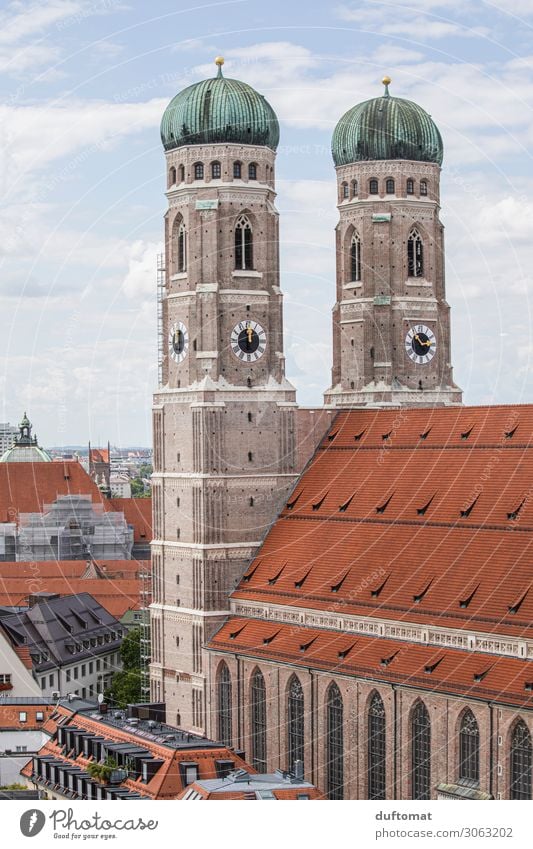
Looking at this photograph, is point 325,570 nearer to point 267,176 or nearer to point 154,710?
point 154,710

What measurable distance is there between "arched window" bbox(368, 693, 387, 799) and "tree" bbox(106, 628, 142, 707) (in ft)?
94.4

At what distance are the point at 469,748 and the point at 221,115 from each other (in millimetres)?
38293

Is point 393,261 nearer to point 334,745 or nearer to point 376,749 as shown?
point 334,745

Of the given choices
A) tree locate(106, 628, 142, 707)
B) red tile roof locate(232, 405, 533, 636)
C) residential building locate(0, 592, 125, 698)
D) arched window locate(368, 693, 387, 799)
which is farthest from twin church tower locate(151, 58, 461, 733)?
arched window locate(368, 693, 387, 799)

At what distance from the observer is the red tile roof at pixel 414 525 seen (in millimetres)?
79188

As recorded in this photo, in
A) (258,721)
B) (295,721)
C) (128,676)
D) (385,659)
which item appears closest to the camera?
(385,659)

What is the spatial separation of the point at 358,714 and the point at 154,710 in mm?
14129

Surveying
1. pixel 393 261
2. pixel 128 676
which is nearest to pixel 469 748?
pixel 393 261

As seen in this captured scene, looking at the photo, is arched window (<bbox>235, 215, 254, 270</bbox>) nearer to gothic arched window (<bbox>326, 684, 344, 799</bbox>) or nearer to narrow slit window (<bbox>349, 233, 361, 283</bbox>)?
narrow slit window (<bbox>349, 233, 361, 283</bbox>)

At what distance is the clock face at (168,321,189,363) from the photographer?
9731 centimetres
